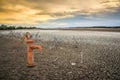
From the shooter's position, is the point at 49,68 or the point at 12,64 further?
the point at 12,64

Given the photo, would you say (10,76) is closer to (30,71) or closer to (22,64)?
(30,71)

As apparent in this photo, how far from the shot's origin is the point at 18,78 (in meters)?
8.43

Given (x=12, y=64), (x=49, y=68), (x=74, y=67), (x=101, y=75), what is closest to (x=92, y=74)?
(x=101, y=75)

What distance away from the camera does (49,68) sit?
10070 millimetres

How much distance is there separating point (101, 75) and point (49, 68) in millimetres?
2589

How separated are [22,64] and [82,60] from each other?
11.7ft

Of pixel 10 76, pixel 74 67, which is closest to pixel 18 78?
pixel 10 76

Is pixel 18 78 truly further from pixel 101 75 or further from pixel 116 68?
pixel 116 68

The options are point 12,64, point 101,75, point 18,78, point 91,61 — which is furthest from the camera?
point 91,61

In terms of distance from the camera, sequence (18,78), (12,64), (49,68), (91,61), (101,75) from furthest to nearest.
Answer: (91,61)
(12,64)
(49,68)
(101,75)
(18,78)

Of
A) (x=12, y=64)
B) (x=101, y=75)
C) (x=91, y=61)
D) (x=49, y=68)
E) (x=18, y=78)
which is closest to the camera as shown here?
(x=18, y=78)

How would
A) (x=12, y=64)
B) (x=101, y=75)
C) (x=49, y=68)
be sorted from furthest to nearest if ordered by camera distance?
(x=12, y=64) < (x=49, y=68) < (x=101, y=75)

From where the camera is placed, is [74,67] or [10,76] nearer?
[10,76]

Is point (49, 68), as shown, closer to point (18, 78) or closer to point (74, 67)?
point (74, 67)
